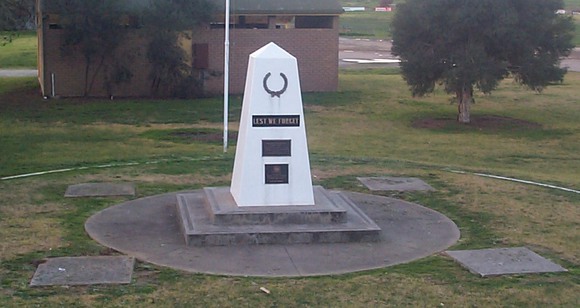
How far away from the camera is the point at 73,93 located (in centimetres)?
3130

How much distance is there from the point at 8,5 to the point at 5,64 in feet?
66.5

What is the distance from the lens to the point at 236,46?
106 ft

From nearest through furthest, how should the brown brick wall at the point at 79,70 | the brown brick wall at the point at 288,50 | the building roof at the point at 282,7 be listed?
the brown brick wall at the point at 79,70 → the building roof at the point at 282,7 → the brown brick wall at the point at 288,50

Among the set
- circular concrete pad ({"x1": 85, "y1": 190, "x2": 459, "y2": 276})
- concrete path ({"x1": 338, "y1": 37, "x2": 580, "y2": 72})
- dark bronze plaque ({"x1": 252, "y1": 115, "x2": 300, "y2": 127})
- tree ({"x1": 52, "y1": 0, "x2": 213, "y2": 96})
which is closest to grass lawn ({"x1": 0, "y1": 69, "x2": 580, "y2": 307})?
circular concrete pad ({"x1": 85, "y1": 190, "x2": 459, "y2": 276})

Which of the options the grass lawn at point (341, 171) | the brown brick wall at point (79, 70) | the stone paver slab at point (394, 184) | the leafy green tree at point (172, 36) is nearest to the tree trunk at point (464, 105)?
the grass lawn at point (341, 171)

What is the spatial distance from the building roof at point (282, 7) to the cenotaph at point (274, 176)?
20.1m

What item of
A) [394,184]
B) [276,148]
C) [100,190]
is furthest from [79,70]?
[276,148]

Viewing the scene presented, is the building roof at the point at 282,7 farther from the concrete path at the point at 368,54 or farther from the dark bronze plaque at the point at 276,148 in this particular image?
the dark bronze plaque at the point at 276,148

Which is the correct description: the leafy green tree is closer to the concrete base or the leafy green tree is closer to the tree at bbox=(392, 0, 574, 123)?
the tree at bbox=(392, 0, 574, 123)

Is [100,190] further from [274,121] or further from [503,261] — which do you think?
[503,261]

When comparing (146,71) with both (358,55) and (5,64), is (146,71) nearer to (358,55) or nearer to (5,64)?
(5,64)

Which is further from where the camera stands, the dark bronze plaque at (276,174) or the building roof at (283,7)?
the building roof at (283,7)

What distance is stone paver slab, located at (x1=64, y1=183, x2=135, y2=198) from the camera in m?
13.9

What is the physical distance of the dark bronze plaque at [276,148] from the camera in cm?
1189
